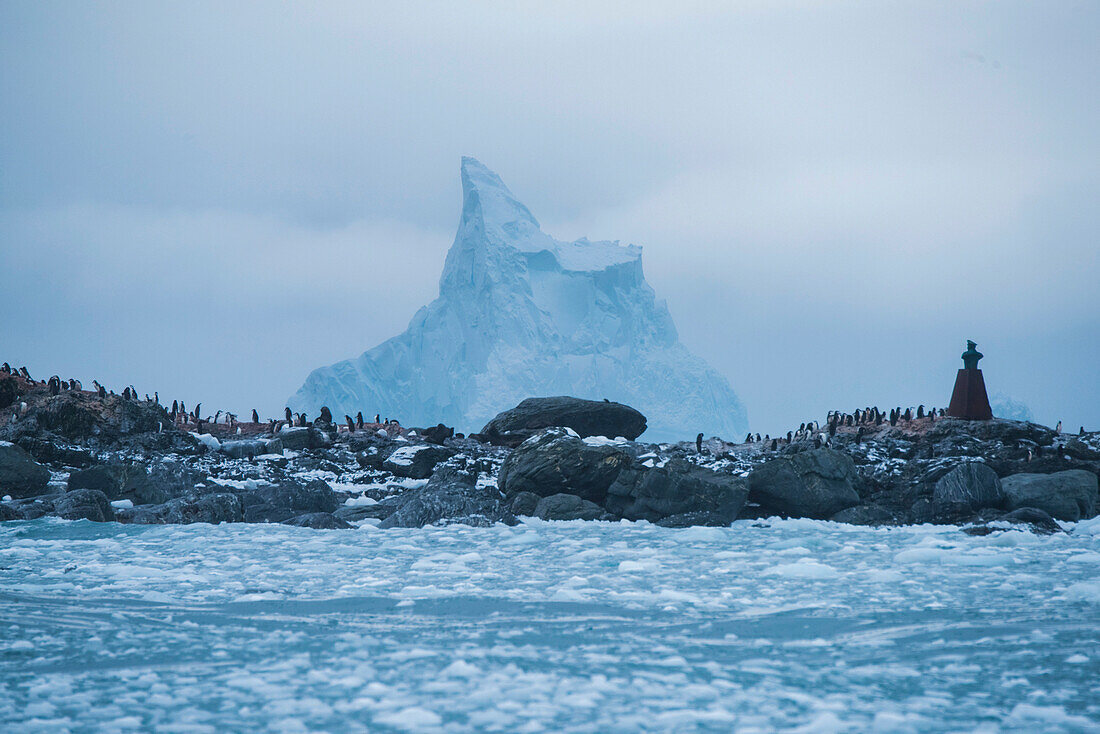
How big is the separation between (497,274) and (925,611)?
3774cm

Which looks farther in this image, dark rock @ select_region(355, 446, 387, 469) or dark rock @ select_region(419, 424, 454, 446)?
dark rock @ select_region(419, 424, 454, 446)

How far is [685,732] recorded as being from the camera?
3.06 m

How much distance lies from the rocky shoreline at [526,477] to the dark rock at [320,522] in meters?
0.03

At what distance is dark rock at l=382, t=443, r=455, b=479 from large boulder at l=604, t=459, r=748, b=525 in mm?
4057

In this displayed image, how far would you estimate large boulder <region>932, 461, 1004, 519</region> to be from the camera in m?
9.77

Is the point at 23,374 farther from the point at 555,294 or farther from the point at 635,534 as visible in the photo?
the point at 555,294

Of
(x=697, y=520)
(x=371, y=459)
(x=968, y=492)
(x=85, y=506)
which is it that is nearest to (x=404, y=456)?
(x=371, y=459)

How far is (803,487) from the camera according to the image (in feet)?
33.9

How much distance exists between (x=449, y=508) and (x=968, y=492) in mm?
6259

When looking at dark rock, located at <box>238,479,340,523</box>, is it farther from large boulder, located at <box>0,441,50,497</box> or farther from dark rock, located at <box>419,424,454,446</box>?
dark rock, located at <box>419,424,454,446</box>

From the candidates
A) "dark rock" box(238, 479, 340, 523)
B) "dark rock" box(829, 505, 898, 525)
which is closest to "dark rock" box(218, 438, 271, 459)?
"dark rock" box(238, 479, 340, 523)

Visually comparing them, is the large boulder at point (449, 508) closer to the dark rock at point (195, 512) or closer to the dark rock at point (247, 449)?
the dark rock at point (195, 512)

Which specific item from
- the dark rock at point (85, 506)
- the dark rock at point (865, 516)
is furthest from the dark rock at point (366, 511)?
the dark rock at point (865, 516)

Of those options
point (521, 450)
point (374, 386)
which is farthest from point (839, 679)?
point (374, 386)
